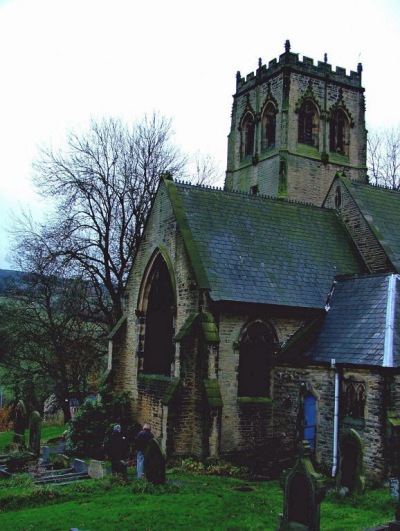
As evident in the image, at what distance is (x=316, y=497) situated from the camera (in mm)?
10250

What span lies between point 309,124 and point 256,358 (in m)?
18.9

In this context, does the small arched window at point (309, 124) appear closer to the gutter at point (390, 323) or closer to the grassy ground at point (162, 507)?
the gutter at point (390, 323)

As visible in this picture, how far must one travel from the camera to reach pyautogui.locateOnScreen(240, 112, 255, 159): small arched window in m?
36.0

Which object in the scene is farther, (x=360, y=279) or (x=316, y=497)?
(x=360, y=279)

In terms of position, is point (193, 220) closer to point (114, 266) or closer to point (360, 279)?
point (360, 279)

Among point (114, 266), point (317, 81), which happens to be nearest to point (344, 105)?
point (317, 81)

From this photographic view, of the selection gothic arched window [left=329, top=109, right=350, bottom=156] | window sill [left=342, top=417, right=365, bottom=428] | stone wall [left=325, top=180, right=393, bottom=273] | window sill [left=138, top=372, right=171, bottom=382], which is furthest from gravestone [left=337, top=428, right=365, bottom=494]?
gothic arched window [left=329, top=109, right=350, bottom=156]


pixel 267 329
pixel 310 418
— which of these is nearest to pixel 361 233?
pixel 267 329

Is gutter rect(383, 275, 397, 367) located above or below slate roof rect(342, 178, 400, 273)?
below

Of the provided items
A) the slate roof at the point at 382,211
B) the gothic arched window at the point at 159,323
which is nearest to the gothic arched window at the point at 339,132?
the slate roof at the point at 382,211

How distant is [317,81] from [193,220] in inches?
705

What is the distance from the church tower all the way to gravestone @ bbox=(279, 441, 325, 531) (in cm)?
2297

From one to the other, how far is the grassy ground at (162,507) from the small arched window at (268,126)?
76.8 feet

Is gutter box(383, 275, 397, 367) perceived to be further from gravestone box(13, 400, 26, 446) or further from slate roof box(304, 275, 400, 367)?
gravestone box(13, 400, 26, 446)
